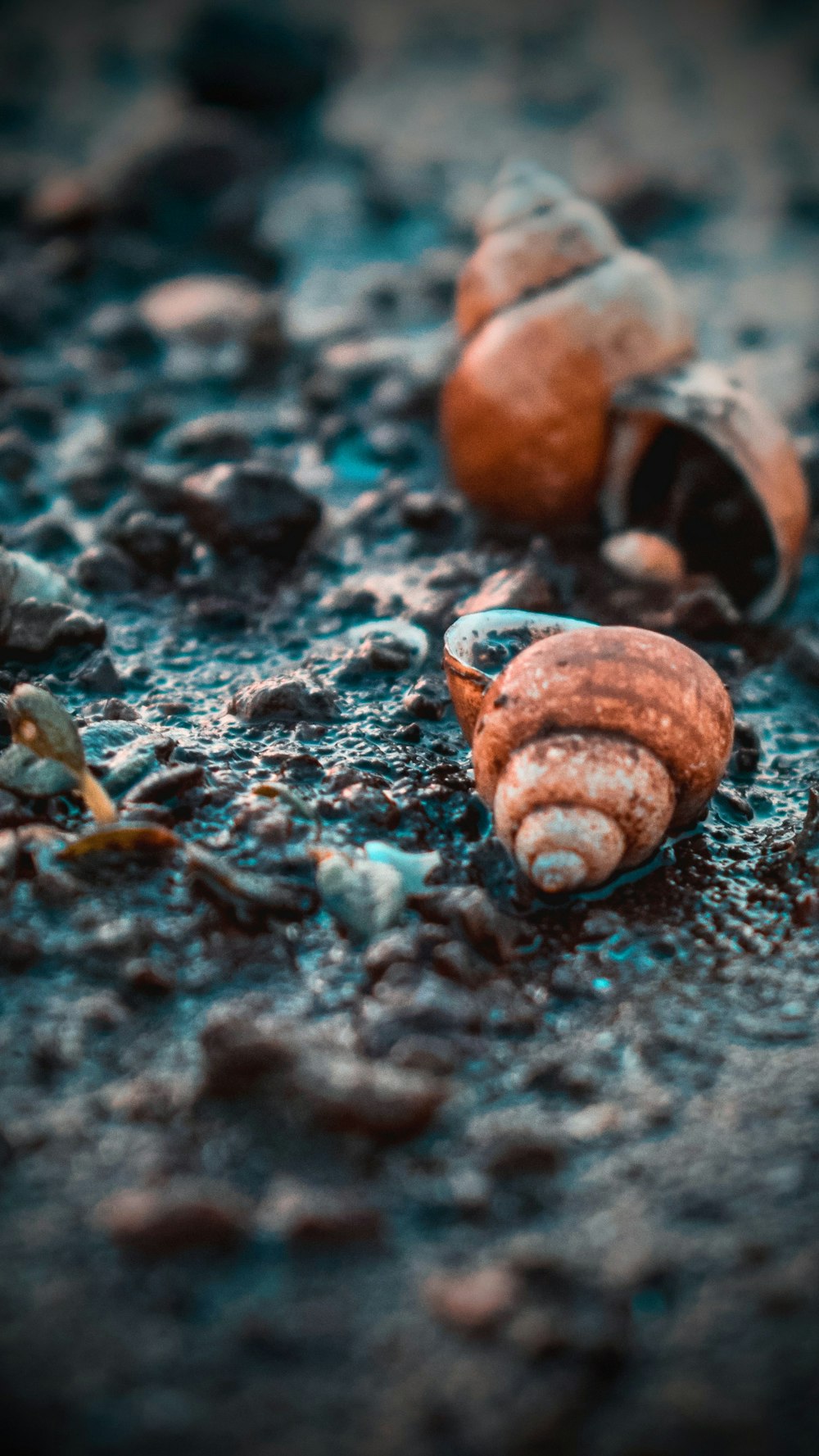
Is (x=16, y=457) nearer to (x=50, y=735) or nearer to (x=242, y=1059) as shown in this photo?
(x=50, y=735)

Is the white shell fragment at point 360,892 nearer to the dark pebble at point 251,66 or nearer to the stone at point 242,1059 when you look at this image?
the stone at point 242,1059

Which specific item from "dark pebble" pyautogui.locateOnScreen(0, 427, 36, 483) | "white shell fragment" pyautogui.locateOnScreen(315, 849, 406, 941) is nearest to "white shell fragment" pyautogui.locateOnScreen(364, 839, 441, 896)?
"white shell fragment" pyautogui.locateOnScreen(315, 849, 406, 941)

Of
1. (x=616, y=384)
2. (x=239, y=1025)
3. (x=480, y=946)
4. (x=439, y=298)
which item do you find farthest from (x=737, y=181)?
(x=239, y=1025)

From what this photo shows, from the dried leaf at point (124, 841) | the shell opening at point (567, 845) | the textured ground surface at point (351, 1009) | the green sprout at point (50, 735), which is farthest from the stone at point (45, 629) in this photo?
the shell opening at point (567, 845)

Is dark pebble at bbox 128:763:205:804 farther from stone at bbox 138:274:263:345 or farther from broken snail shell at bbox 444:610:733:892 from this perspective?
stone at bbox 138:274:263:345

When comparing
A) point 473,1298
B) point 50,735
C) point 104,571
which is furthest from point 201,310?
point 473,1298

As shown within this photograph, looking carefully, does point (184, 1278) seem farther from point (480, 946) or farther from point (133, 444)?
point (133, 444)

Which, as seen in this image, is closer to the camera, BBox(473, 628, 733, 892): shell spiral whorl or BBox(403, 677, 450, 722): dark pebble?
BBox(473, 628, 733, 892): shell spiral whorl
